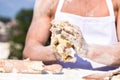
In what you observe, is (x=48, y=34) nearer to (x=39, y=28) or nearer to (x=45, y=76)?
(x=39, y=28)

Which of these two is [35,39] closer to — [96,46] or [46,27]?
[46,27]

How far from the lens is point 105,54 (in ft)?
5.94

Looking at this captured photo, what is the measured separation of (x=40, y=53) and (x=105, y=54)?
1.09 ft

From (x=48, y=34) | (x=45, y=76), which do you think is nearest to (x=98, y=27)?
(x=48, y=34)

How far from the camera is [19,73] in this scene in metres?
1.75

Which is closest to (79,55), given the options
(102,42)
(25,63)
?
(25,63)

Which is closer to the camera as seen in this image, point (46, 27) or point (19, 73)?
point (19, 73)

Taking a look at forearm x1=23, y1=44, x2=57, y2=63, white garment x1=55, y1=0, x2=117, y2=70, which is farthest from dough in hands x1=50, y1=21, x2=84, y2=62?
white garment x1=55, y1=0, x2=117, y2=70

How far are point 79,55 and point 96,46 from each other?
85mm

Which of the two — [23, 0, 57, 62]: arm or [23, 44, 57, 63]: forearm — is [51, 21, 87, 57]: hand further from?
[23, 0, 57, 62]: arm

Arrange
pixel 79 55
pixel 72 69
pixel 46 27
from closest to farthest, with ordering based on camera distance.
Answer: pixel 79 55, pixel 72 69, pixel 46 27

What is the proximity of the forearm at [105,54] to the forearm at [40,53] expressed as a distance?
184mm

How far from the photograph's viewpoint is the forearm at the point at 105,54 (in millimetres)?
1763

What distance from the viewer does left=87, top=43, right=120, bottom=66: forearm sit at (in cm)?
176
